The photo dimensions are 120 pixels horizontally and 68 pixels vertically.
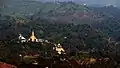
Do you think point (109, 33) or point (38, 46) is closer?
point (38, 46)

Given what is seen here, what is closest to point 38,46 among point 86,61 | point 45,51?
point 45,51

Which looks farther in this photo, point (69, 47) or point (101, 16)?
point (101, 16)

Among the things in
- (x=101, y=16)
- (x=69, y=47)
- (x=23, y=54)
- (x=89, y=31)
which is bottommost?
(x=101, y=16)

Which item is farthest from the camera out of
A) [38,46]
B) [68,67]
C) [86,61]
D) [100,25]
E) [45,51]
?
[100,25]

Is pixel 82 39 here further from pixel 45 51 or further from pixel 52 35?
pixel 45 51

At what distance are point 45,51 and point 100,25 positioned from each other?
70.0 m

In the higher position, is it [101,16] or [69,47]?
[69,47]

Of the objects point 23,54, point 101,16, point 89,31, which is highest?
point 23,54

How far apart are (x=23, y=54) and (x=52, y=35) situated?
41.4m

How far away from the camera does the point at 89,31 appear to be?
12144 cm

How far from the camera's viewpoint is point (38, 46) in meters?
80.8

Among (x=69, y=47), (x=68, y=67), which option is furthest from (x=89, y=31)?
(x=68, y=67)

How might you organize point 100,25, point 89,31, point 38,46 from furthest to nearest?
point 100,25 < point 89,31 < point 38,46

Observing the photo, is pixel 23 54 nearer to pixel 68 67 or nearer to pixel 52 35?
pixel 68 67
